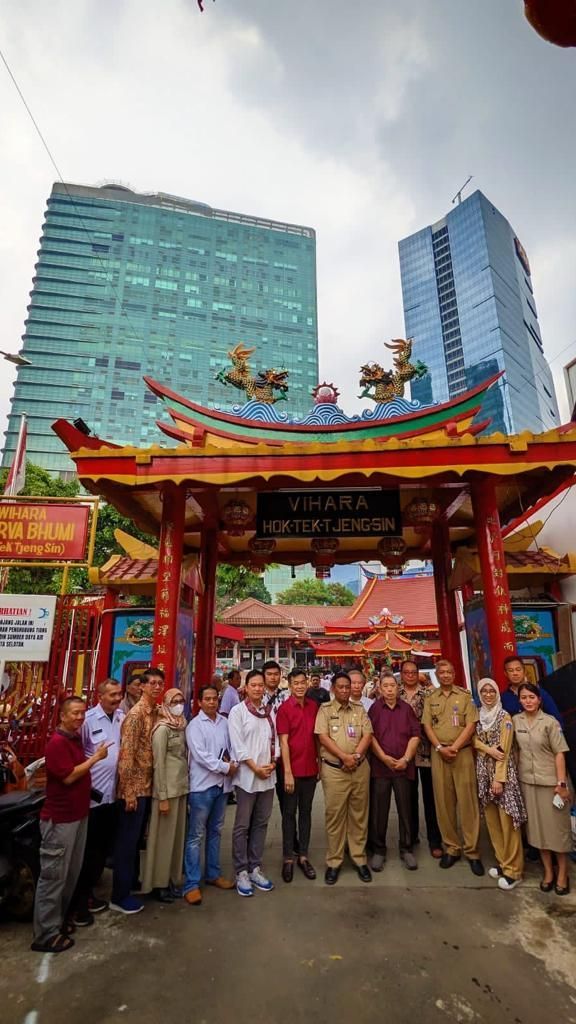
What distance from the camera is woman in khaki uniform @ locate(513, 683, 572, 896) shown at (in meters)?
3.99

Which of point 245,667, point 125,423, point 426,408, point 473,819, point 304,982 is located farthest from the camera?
point 125,423

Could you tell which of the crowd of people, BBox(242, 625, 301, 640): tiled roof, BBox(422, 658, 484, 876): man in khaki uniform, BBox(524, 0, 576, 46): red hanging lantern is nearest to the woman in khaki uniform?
the crowd of people

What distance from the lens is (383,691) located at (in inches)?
186

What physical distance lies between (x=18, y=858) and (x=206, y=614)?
5197 mm

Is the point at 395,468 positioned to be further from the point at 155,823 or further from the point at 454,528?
the point at 155,823

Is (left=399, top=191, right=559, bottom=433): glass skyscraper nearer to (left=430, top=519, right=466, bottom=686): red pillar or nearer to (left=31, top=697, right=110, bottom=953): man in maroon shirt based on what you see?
A: (left=430, top=519, right=466, bottom=686): red pillar

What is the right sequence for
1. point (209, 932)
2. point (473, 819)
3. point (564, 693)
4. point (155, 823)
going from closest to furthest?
point (209, 932)
point (155, 823)
point (473, 819)
point (564, 693)

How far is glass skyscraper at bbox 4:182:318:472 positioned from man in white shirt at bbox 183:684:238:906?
67788mm

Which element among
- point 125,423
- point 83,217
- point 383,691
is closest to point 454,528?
point 383,691

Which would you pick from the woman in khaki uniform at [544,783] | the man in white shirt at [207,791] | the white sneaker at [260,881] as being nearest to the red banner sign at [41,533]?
the man in white shirt at [207,791]

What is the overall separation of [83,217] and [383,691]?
10561 centimetres

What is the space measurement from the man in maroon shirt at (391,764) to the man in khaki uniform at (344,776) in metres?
0.24

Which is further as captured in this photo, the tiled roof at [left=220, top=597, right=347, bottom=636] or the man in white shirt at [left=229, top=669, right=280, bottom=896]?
the tiled roof at [left=220, top=597, right=347, bottom=636]

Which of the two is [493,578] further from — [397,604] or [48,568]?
[48,568]
